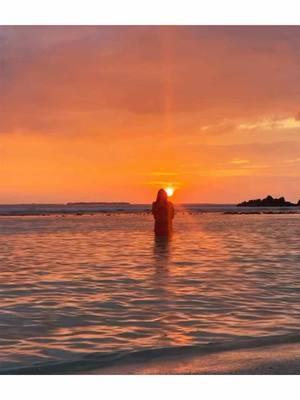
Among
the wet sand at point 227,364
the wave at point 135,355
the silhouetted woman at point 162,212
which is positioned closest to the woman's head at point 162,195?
the silhouetted woman at point 162,212

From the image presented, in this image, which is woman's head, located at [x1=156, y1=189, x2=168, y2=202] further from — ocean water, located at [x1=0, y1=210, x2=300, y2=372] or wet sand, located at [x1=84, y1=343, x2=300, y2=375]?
wet sand, located at [x1=84, y1=343, x2=300, y2=375]

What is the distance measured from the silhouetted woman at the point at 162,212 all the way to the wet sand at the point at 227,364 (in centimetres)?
2159

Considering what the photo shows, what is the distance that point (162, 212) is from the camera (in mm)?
32031

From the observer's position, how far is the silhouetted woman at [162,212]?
1213 inches

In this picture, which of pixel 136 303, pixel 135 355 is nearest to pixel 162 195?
pixel 136 303

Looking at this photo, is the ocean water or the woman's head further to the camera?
the woman's head

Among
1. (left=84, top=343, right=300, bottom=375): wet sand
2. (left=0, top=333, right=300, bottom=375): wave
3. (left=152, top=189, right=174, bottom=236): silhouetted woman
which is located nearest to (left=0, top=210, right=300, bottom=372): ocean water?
(left=0, top=333, right=300, bottom=375): wave

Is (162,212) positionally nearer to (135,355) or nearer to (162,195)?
(162,195)

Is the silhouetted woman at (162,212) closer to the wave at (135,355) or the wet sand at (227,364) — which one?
the wave at (135,355)

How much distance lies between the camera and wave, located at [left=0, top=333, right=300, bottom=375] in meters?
8.54

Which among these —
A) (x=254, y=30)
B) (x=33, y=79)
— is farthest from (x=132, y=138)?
(x=254, y=30)

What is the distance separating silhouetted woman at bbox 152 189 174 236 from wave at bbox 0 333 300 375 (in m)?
20.7

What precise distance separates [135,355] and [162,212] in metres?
22.9
